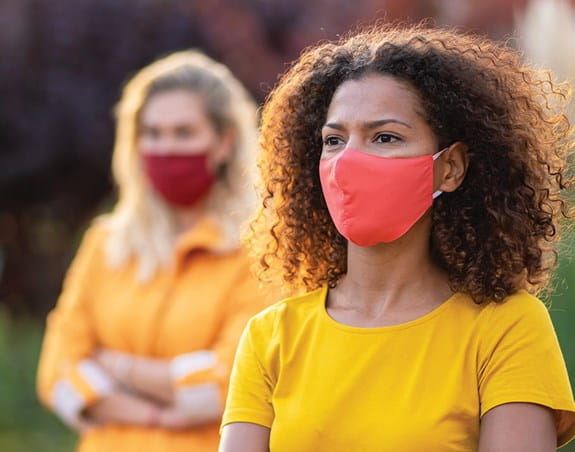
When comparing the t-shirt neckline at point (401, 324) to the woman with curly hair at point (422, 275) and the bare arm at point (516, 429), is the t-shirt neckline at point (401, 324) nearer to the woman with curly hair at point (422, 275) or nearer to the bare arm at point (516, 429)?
the woman with curly hair at point (422, 275)

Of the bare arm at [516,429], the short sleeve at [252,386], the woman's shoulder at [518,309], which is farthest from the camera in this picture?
the short sleeve at [252,386]

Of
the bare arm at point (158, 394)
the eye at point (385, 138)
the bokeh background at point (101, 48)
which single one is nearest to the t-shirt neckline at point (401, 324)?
the eye at point (385, 138)

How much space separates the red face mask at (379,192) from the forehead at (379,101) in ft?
0.29

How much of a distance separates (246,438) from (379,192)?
622mm

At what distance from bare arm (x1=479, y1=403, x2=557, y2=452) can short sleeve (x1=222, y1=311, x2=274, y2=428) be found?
500 mm

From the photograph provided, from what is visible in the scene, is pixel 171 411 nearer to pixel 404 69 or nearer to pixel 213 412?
pixel 213 412

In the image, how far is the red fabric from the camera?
111 inches

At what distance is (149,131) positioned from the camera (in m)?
5.04

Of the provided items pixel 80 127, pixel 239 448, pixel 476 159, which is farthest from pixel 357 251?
pixel 80 127

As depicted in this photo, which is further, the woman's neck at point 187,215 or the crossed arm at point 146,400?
the woman's neck at point 187,215

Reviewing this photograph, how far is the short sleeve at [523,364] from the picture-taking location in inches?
104

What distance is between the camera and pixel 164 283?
4.75 m

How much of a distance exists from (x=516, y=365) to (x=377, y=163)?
54cm

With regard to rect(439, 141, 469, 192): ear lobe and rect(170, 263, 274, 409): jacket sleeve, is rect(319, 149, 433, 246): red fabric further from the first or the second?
rect(170, 263, 274, 409): jacket sleeve
